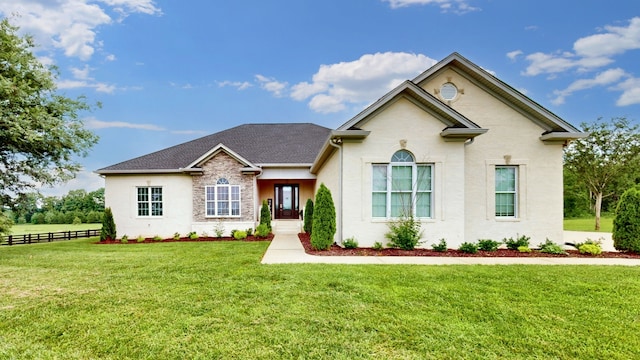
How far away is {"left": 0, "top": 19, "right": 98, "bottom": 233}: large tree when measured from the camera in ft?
37.6

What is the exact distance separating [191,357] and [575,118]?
99.4 ft

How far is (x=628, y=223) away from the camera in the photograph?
33.8 feet

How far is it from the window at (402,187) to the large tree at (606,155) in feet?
65.0

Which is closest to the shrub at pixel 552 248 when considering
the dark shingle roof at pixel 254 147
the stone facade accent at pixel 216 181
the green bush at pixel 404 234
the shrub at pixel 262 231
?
the green bush at pixel 404 234

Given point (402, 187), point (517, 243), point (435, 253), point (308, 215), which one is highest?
point (402, 187)

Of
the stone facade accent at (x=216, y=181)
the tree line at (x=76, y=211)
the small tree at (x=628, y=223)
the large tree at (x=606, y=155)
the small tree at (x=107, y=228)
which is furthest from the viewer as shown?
the tree line at (x=76, y=211)

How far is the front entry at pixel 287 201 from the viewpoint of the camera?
1928 cm

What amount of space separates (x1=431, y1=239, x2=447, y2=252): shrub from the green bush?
555mm

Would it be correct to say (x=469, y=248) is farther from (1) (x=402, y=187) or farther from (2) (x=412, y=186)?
(1) (x=402, y=187)

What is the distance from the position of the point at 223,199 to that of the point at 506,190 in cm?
1283

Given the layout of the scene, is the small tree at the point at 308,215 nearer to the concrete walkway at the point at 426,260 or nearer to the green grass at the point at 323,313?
the concrete walkway at the point at 426,260

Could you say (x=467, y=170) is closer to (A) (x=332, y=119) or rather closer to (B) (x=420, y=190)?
(B) (x=420, y=190)

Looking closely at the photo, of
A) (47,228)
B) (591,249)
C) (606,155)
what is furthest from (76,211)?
(606,155)

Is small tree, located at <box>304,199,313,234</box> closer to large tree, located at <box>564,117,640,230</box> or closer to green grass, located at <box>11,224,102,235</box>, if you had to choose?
large tree, located at <box>564,117,640,230</box>
